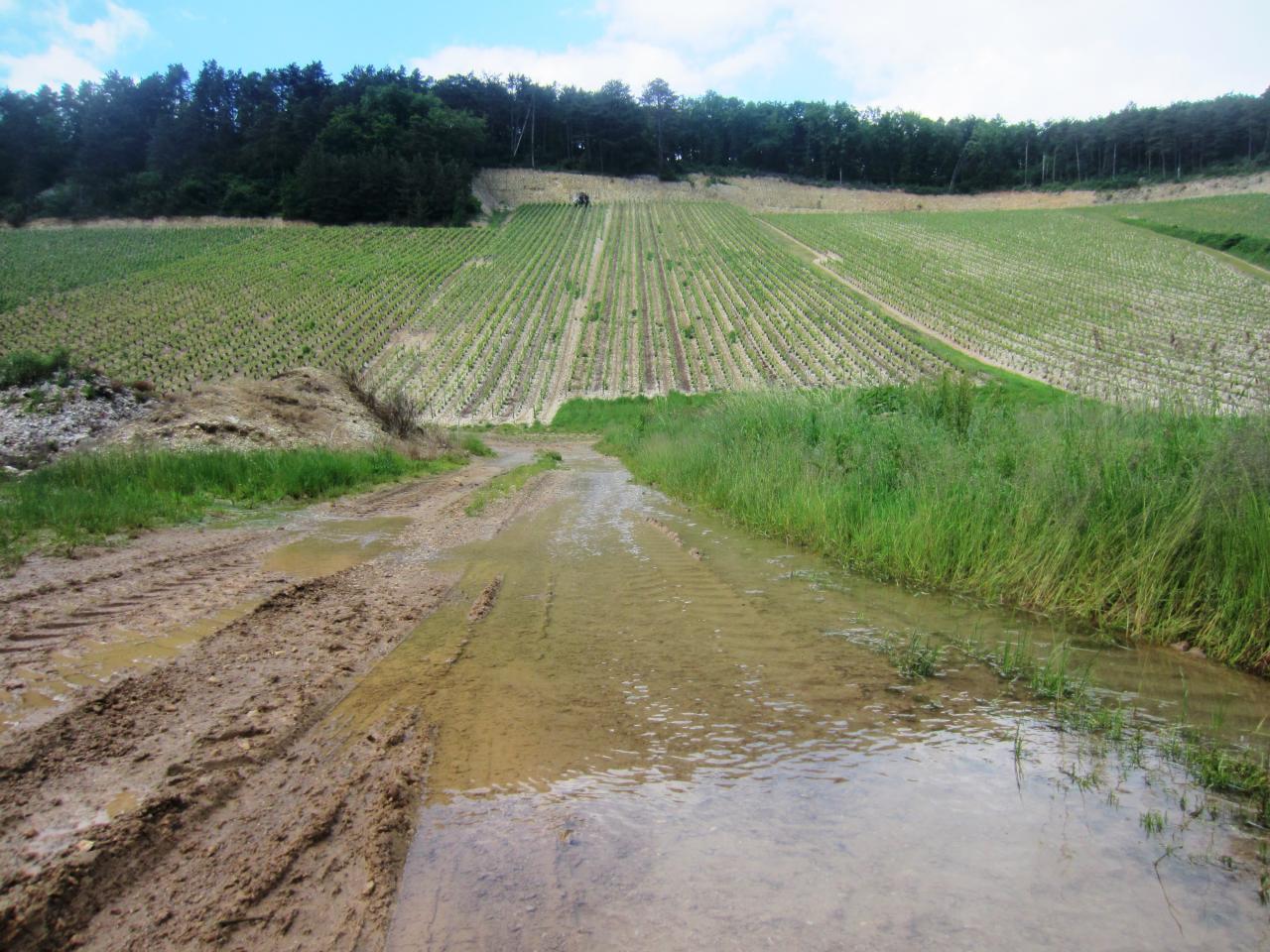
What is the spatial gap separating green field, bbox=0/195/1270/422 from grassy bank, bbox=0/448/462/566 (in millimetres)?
16823

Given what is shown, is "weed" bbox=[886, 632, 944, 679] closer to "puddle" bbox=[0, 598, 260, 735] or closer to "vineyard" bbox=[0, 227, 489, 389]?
"puddle" bbox=[0, 598, 260, 735]

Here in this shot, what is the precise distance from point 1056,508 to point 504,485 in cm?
909

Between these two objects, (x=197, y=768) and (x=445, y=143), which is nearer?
(x=197, y=768)

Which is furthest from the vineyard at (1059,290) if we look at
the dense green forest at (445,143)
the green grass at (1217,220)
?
the dense green forest at (445,143)

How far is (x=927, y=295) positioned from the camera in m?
42.4

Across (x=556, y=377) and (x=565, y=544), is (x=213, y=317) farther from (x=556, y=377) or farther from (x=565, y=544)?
(x=565, y=544)

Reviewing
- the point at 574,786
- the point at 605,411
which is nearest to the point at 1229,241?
the point at 605,411

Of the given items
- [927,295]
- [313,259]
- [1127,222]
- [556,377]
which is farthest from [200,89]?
[1127,222]

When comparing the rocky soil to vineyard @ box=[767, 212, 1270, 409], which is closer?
the rocky soil

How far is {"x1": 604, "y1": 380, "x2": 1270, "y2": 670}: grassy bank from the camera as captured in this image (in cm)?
527

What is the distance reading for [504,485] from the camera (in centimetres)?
1325

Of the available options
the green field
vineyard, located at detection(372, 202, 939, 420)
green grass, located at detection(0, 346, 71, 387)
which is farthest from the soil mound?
vineyard, located at detection(372, 202, 939, 420)

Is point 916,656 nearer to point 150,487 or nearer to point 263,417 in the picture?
point 150,487

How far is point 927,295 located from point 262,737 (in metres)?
44.6
